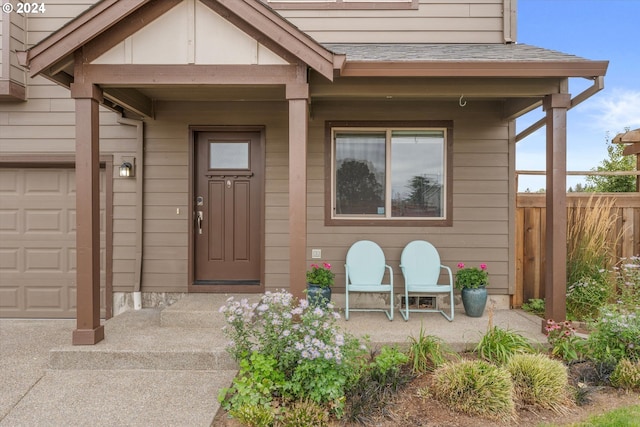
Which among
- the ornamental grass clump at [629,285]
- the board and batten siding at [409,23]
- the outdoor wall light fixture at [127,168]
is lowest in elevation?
the ornamental grass clump at [629,285]

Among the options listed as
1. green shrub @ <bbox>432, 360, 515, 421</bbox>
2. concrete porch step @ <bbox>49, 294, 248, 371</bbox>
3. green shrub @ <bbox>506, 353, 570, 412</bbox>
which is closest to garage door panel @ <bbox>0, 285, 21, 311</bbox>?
concrete porch step @ <bbox>49, 294, 248, 371</bbox>

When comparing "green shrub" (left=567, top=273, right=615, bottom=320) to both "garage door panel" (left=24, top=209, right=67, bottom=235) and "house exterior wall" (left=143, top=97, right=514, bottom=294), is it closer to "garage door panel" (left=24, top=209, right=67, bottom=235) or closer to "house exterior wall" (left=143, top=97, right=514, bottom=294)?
"house exterior wall" (left=143, top=97, right=514, bottom=294)

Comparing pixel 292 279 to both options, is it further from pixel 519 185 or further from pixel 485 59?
pixel 519 185

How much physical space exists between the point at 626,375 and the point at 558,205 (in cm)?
142

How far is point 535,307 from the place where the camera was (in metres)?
4.57

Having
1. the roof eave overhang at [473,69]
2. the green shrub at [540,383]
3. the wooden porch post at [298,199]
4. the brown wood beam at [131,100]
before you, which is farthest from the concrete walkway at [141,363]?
the roof eave overhang at [473,69]

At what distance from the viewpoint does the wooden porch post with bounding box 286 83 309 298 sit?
3.37m

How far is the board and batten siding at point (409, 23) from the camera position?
4.68m

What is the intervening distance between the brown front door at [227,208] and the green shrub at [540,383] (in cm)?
288

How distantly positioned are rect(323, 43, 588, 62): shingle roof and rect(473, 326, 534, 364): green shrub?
7.49ft

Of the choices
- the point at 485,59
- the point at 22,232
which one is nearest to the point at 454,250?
the point at 485,59

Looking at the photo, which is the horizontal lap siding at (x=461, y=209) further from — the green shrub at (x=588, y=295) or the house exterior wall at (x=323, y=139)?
the green shrub at (x=588, y=295)

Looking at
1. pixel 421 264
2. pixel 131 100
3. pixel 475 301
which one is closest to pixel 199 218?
pixel 131 100

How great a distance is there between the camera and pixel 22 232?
15.7ft
